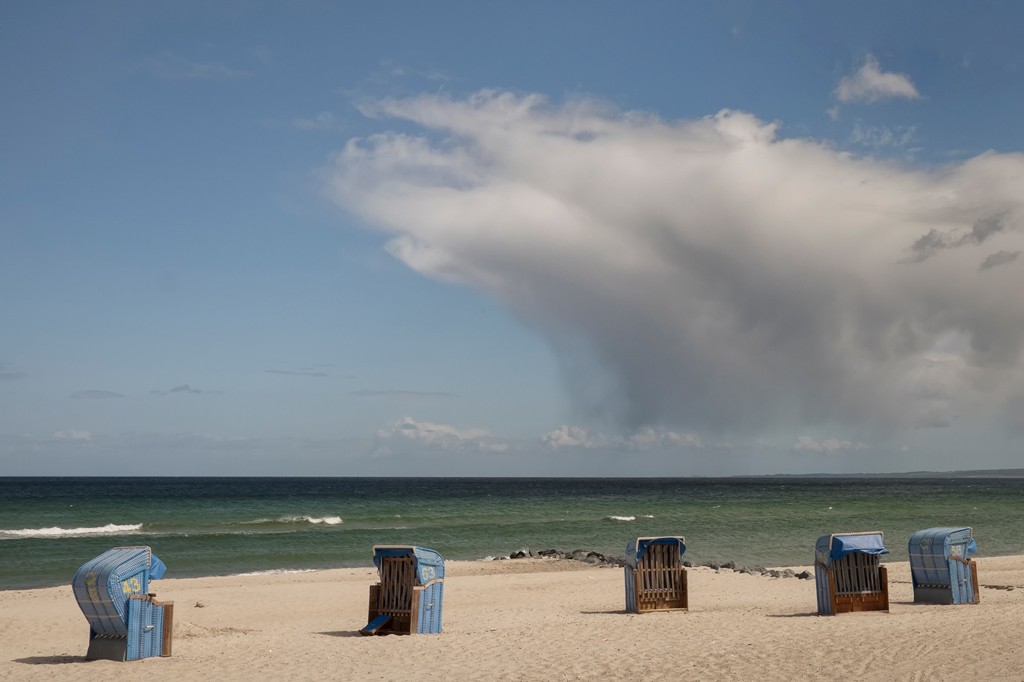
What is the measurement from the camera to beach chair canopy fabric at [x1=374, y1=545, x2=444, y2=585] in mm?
13914

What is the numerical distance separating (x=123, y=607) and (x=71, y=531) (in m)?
35.9

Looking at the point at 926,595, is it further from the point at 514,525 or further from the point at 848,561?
the point at 514,525

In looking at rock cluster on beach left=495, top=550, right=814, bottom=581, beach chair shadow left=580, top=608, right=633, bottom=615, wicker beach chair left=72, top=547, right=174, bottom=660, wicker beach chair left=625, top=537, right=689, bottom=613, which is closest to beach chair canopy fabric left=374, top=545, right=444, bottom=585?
wicker beach chair left=72, top=547, right=174, bottom=660

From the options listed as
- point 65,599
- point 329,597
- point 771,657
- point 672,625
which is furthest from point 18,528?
point 771,657

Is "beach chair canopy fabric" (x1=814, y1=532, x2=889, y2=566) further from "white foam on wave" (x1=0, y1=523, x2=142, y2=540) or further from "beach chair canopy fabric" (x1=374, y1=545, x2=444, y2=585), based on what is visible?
"white foam on wave" (x1=0, y1=523, x2=142, y2=540)

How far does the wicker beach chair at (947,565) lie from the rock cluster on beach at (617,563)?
5948mm

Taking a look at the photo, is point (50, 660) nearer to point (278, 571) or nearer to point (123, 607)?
point (123, 607)

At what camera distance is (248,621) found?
656 inches

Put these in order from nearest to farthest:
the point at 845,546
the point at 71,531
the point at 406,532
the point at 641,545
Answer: the point at 845,546 < the point at 641,545 < the point at 406,532 < the point at 71,531

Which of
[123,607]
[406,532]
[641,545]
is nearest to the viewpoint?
[123,607]

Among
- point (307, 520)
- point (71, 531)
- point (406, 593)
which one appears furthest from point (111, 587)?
point (307, 520)

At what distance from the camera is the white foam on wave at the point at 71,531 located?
39.3 m

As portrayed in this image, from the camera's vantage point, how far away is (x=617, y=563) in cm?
2712

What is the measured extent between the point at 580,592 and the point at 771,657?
9.91 metres
